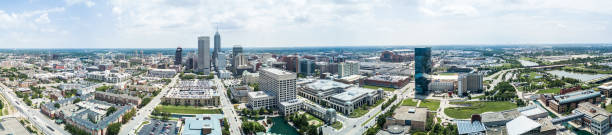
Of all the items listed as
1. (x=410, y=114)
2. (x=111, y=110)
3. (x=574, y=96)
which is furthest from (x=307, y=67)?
(x=574, y=96)

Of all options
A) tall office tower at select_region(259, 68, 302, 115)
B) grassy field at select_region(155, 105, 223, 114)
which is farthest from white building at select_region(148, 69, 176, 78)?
tall office tower at select_region(259, 68, 302, 115)

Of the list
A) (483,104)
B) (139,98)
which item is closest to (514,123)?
(483,104)

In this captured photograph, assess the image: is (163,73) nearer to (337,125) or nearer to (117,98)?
(117,98)

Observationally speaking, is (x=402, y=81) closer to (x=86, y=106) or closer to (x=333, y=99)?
(x=333, y=99)

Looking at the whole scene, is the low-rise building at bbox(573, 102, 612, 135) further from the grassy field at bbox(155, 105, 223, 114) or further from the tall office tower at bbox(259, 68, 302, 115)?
the grassy field at bbox(155, 105, 223, 114)

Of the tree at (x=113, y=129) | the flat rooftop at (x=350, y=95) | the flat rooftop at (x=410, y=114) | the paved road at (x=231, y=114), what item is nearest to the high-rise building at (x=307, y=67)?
the paved road at (x=231, y=114)
